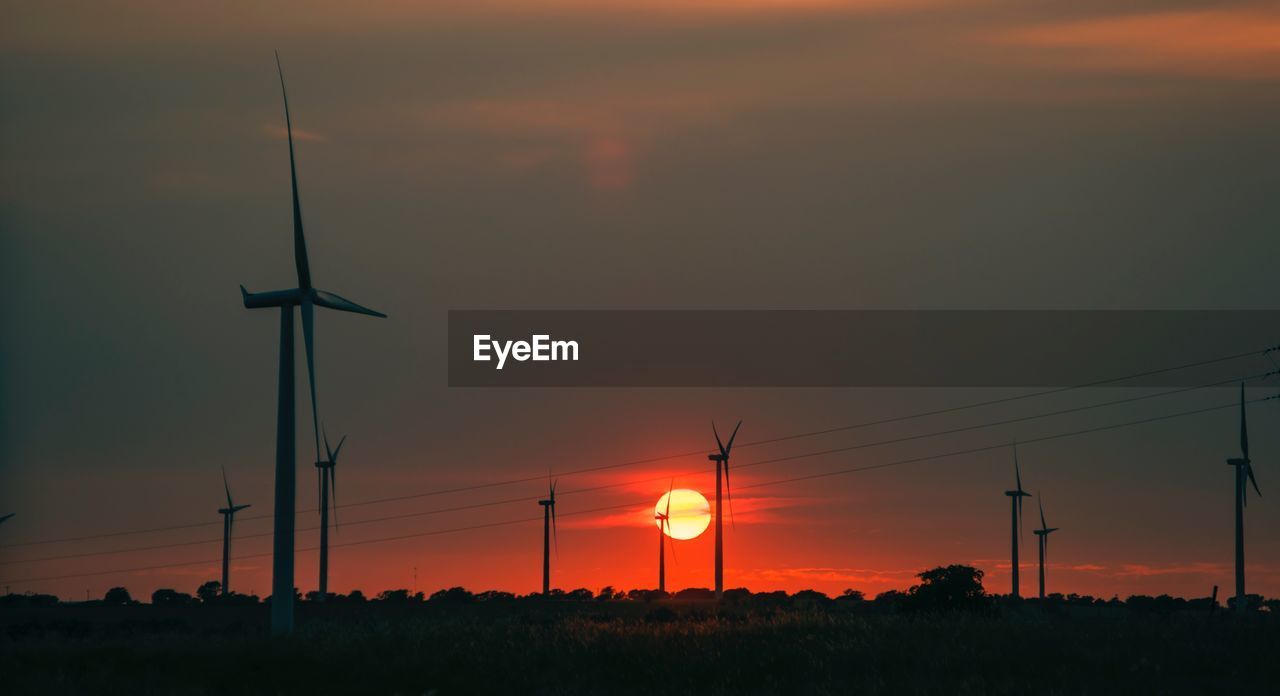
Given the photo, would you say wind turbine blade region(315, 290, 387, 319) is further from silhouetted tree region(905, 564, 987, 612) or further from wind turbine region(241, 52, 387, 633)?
silhouetted tree region(905, 564, 987, 612)

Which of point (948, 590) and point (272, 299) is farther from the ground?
point (272, 299)

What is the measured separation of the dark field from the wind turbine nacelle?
25896 mm

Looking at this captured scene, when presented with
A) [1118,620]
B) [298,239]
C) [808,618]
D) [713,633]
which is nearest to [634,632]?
[713,633]

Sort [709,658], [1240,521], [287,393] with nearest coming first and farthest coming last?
[709,658] < [287,393] < [1240,521]

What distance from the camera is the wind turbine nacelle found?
92688 millimetres

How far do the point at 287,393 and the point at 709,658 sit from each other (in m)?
35.2

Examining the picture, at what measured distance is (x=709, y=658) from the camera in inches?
2312

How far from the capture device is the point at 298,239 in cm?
9206

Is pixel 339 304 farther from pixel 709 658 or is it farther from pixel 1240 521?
pixel 1240 521

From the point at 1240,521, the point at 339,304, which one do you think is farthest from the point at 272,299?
the point at 1240,521

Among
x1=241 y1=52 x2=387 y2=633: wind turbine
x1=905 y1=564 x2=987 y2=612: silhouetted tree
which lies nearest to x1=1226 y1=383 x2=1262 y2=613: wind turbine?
x1=905 y1=564 x2=987 y2=612: silhouetted tree

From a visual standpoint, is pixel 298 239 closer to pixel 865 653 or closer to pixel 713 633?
pixel 713 633

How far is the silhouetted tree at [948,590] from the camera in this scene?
331 feet

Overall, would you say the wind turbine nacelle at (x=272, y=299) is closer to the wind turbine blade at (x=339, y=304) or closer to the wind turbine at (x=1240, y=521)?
the wind turbine blade at (x=339, y=304)
